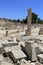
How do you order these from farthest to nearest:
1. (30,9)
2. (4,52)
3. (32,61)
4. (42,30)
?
(42,30) < (30,9) < (4,52) < (32,61)

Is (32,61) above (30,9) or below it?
below

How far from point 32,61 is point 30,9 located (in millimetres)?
14101

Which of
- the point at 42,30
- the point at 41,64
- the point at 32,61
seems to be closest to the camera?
the point at 41,64

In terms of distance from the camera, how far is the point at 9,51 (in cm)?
664

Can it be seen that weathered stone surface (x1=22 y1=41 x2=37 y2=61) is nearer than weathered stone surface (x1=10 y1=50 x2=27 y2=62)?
No

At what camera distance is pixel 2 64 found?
5.61 meters

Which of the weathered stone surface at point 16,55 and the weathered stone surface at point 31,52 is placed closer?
the weathered stone surface at point 16,55

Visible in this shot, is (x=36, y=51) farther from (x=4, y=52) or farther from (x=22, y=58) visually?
(x=4, y=52)

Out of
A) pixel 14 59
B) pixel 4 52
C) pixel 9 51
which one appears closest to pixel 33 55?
pixel 14 59

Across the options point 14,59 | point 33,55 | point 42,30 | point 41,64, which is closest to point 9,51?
point 14,59

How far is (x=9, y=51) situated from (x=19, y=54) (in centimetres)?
65

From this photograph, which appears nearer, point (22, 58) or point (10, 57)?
point (22, 58)

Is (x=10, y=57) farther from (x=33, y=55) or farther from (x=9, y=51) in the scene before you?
(x=33, y=55)

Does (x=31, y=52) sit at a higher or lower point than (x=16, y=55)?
higher
